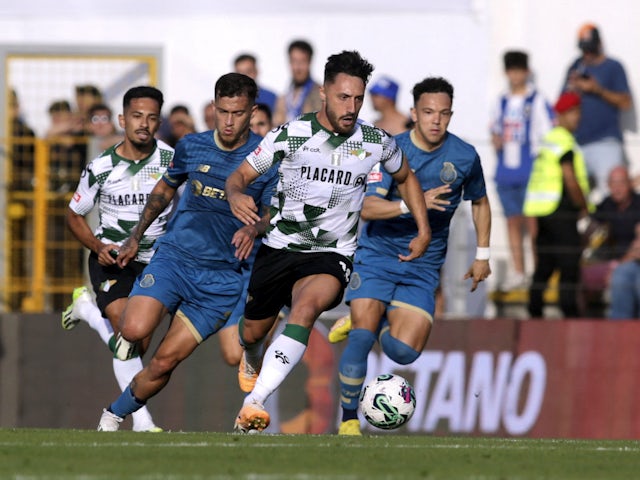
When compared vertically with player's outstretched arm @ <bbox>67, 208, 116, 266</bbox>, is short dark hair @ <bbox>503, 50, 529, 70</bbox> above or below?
above

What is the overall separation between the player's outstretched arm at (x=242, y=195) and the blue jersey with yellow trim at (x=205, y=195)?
Result: 1.39 ft

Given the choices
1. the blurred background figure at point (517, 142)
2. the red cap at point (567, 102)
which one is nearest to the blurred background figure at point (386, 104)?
the blurred background figure at point (517, 142)

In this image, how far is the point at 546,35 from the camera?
17.5 m

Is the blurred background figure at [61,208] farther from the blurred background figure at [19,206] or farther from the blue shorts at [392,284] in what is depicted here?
the blue shorts at [392,284]

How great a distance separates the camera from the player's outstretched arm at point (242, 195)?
9430mm

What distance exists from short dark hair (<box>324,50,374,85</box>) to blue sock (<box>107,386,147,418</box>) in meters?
2.71

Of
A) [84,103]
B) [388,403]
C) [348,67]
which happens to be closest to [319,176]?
[348,67]

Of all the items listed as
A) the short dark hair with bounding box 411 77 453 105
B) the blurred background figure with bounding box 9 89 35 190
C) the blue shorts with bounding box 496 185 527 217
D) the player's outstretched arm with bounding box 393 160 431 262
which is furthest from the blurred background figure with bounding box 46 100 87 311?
the player's outstretched arm with bounding box 393 160 431 262

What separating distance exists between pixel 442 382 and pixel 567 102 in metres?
3.09

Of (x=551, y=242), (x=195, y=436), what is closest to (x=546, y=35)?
(x=551, y=242)

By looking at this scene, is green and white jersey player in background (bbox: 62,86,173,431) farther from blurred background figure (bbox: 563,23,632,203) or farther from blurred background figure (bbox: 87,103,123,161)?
blurred background figure (bbox: 563,23,632,203)

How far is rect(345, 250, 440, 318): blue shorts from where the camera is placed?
11.7m

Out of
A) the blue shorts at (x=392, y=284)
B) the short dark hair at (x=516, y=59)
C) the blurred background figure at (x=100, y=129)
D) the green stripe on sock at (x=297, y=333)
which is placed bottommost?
the green stripe on sock at (x=297, y=333)

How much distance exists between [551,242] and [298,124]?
5501 millimetres
